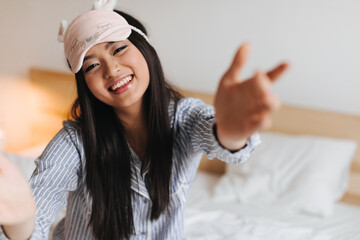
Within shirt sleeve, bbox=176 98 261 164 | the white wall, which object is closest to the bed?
the white wall

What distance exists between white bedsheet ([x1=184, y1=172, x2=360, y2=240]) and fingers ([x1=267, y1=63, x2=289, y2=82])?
35.8 inches

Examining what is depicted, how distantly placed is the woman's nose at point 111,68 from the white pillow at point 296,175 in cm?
109

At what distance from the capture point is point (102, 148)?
1.02 meters

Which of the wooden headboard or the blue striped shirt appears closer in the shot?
the blue striped shirt

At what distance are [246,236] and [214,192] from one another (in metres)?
0.47

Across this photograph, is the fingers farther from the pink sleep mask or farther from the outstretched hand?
the pink sleep mask

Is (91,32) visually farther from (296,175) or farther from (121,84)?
(296,175)

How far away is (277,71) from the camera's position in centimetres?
60

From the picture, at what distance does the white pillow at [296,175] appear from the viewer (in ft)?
5.58

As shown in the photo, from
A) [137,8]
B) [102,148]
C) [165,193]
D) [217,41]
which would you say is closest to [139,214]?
[165,193]

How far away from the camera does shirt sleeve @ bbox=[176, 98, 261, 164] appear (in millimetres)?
741

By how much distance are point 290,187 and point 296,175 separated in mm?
69

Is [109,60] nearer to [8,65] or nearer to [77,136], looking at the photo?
[77,136]

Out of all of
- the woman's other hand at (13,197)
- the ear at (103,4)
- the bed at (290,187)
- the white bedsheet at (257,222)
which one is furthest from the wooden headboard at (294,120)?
the woman's other hand at (13,197)
